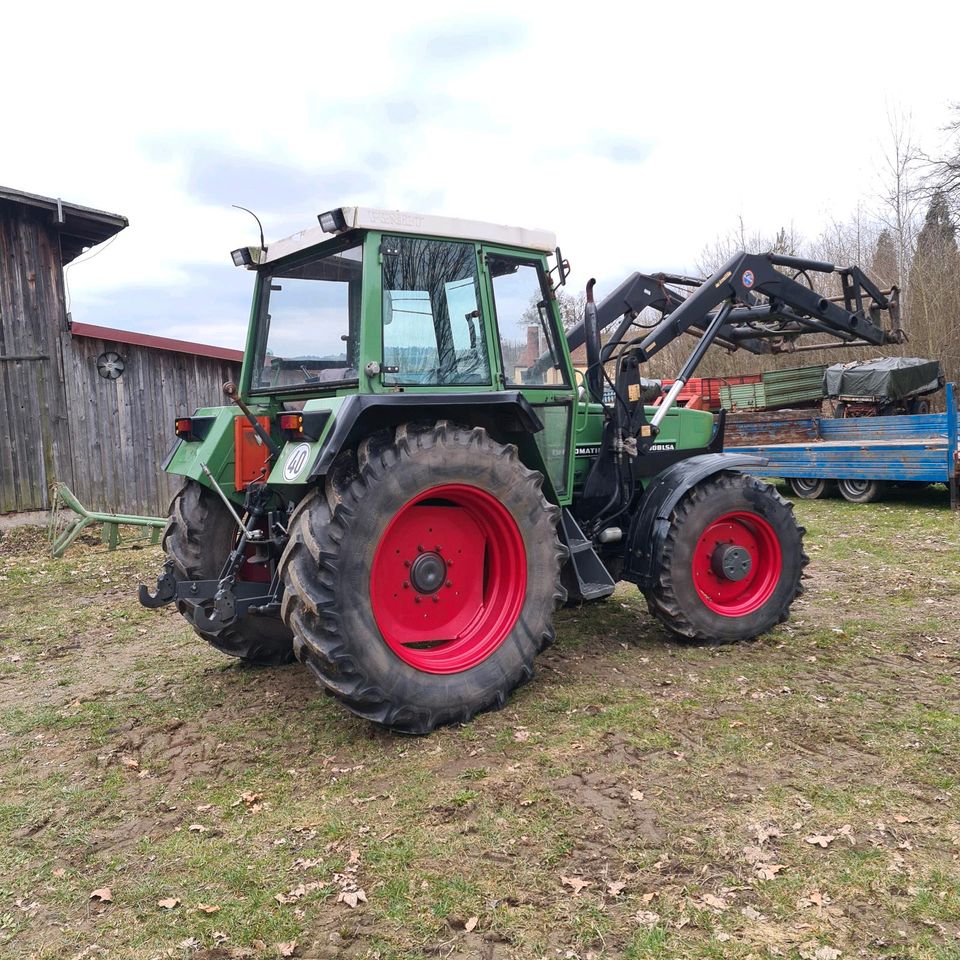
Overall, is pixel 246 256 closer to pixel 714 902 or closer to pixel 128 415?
pixel 714 902

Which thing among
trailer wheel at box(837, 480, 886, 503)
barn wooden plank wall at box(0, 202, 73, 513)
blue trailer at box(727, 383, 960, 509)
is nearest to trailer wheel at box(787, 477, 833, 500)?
blue trailer at box(727, 383, 960, 509)

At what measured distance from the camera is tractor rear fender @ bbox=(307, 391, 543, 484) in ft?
13.0

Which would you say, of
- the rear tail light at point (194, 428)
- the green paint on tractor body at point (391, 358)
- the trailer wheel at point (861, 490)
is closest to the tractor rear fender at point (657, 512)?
the green paint on tractor body at point (391, 358)

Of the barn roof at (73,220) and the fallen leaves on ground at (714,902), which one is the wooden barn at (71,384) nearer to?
the barn roof at (73,220)

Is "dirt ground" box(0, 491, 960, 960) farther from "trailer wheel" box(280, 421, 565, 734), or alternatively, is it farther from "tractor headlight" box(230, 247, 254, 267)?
"tractor headlight" box(230, 247, 254, 267)

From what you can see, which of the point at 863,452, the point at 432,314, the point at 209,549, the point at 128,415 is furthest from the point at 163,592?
the point at 863,452

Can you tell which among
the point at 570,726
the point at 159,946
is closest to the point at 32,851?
the point at 159,946

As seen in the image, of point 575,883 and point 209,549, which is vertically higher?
point 209,549

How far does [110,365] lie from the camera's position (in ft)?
40.6

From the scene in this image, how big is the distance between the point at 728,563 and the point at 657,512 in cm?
61

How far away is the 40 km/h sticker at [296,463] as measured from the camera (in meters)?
4.04

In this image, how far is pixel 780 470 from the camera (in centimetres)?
1351

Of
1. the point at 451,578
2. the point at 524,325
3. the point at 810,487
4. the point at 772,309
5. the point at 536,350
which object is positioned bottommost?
the point at 810,487

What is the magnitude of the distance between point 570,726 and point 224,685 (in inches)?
87.3
